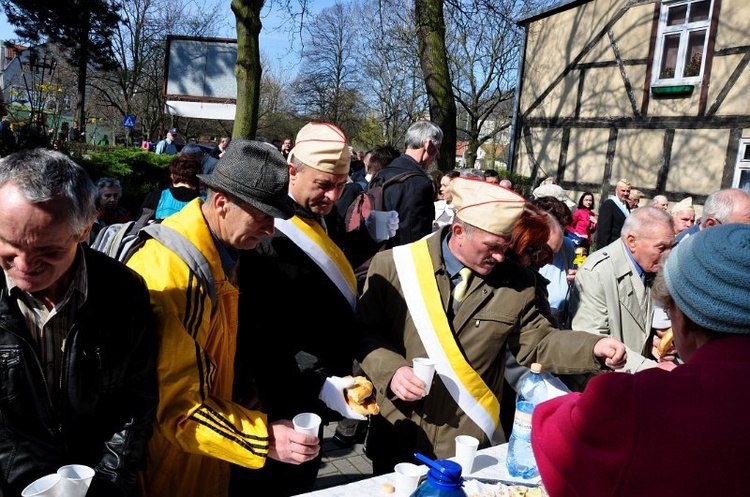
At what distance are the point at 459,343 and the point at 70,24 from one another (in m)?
26.1

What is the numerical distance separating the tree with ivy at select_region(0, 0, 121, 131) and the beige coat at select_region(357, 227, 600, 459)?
72.9ft

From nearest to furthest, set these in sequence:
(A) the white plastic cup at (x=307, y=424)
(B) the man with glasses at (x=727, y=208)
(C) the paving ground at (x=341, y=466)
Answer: (A) the white plastic cup at (x=307, y=424)
(C) the paving ground at (x=341, y=466)
(B) the man with glasses at (x=727, y=208)

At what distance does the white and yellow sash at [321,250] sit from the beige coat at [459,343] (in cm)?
13

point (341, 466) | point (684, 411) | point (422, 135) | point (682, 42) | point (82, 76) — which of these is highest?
point (682, 42)

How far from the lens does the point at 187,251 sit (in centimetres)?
192

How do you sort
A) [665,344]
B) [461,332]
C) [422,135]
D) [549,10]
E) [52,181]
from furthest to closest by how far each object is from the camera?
→ [549,10] < [422,135] < [665,344] < [461,332] < [52,181]

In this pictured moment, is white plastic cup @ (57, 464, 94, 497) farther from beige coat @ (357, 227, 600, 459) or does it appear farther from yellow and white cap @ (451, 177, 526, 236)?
yellow and white cap @ (451, 177, 526, 236)

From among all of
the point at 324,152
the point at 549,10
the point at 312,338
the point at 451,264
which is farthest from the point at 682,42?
the point at 312,338

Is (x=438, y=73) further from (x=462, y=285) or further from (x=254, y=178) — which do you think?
(x=254, y=178)

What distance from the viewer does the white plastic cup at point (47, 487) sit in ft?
4.72

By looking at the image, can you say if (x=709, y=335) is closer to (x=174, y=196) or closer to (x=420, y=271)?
(x=420, y=271)

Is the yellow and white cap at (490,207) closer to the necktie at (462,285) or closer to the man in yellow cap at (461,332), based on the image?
the man in yellow cap at (461,332)

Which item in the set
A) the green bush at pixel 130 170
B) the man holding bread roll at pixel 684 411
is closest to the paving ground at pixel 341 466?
the man holding bread roll at pixel 684 411

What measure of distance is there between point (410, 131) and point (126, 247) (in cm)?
335
